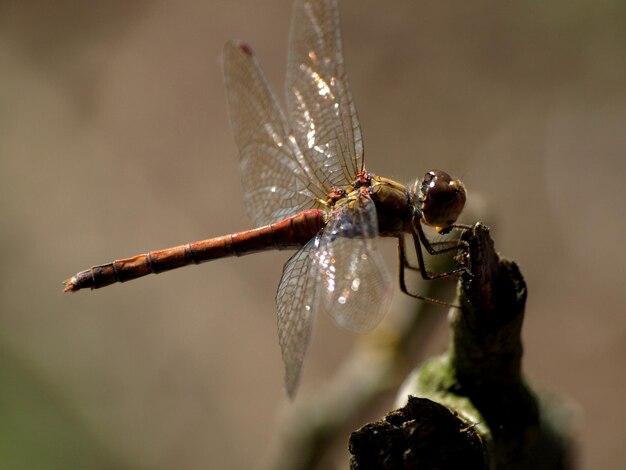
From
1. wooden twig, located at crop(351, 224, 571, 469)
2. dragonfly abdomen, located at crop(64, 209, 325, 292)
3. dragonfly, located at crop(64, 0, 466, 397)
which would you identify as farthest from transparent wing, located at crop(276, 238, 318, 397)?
wooden twig, located at crop(351, 224, 571, 469)

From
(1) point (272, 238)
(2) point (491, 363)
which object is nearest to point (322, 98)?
(1) point (272, 238)

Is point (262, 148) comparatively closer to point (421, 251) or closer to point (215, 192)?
point (421, 251)

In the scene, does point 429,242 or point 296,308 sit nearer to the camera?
point 296,308

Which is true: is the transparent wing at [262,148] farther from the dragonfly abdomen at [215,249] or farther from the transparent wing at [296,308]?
the transparent wing at [296,308]

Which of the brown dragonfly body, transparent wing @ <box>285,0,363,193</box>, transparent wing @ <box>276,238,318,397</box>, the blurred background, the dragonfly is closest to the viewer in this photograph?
transparent wing @ <box>276,238,318,397</box>

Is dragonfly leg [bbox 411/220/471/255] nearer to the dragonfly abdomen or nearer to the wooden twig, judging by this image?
the dragonfly abdomen

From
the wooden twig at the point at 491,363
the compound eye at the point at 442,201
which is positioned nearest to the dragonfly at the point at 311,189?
the compound eye at the point at 442,201
